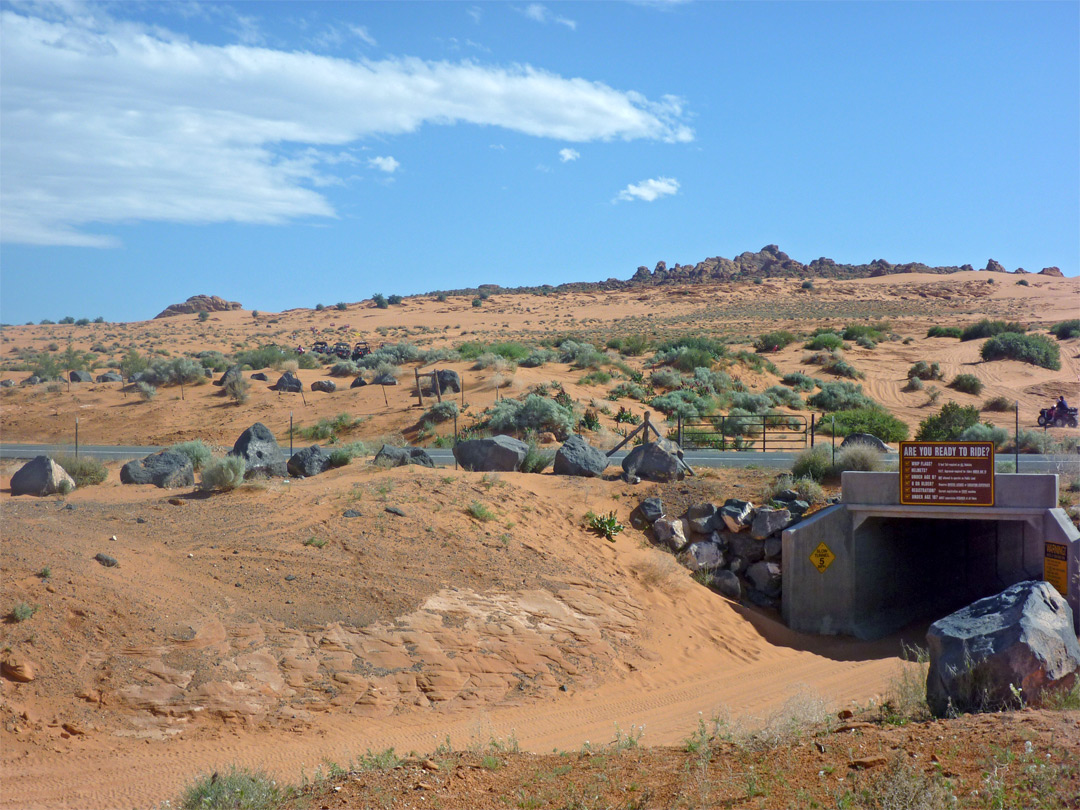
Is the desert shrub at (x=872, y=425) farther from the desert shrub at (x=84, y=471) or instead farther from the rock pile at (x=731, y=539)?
the desert shrub at (x=84, y=471)

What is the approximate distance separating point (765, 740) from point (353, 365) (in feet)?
130

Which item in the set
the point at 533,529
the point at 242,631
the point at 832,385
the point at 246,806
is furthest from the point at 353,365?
the point at 246,806

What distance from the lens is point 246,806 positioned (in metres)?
6.91

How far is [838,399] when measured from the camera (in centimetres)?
4003

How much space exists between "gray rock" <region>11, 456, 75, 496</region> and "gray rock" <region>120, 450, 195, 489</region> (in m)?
1.16

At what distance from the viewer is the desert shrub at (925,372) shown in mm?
47844

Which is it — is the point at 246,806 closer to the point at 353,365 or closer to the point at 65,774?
the point at 65,774

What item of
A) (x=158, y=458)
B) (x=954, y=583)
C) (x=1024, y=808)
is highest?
(x=158, y=458)

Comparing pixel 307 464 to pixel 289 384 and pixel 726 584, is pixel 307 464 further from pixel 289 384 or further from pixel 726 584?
pixel 289 384

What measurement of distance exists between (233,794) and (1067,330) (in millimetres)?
67783

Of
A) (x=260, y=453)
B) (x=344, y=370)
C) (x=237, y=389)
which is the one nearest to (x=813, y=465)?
(x=260, y=453)

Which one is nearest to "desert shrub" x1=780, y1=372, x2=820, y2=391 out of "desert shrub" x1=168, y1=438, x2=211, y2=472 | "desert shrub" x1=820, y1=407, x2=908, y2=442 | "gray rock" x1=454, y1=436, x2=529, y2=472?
"desert shrub" x1=820, y1=407, x2=908, y2=442

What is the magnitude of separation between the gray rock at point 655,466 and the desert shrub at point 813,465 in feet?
9.81

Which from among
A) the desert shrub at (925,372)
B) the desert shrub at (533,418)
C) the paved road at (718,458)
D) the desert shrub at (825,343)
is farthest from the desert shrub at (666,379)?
the desert shrub at (825,343)
